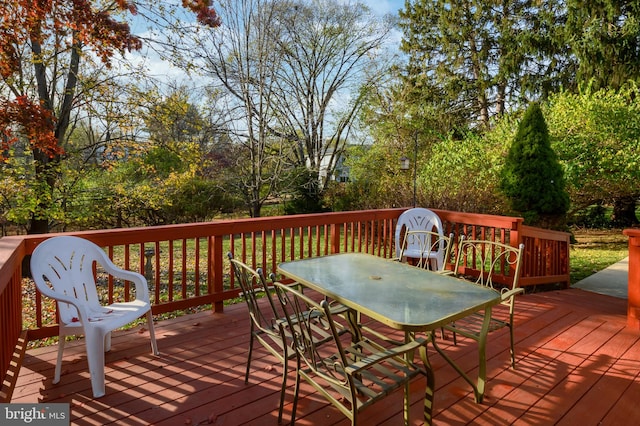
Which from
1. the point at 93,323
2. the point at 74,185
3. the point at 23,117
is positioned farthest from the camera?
the point at 74,185

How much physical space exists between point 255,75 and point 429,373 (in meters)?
9.02

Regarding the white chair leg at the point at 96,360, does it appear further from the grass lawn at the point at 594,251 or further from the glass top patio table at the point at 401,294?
the grass lawn at the point at 594,251

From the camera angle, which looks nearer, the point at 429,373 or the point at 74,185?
the point at 429,373

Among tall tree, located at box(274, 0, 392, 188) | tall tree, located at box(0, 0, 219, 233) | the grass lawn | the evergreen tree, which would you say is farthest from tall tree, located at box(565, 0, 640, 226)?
tall tree, located at box(0, 0, 219, 233)

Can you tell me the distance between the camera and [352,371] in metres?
1.58

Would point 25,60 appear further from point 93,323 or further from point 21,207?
point 93,323

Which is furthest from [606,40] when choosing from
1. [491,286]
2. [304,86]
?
[491,286]

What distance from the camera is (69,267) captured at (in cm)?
263

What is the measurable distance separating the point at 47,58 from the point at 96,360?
20.5 ft

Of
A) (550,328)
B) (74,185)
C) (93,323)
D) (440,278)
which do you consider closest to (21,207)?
(74,185)

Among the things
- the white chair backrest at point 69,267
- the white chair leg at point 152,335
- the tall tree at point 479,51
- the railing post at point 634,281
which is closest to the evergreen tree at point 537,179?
the railing post at point 634,281

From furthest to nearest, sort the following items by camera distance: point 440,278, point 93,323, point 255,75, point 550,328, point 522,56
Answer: point 522,56
point 255,75
point 550,328
point 440,278
point 93,323
